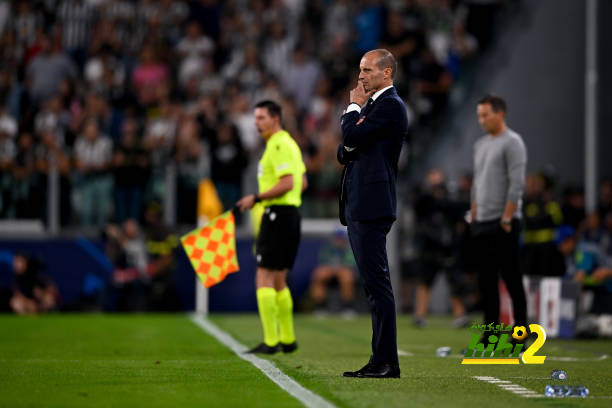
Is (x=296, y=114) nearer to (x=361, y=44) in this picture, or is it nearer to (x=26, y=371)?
(x=361, y=44)

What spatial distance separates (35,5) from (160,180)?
605 cm

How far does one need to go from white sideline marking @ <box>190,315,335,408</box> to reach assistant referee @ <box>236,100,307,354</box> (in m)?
0.42

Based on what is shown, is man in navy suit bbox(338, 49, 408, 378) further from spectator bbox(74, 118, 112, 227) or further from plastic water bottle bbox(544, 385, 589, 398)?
spectator bbox(74, 118, 112, 227)

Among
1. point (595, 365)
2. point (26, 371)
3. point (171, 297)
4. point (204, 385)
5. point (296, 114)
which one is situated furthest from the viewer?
point (296, 114)

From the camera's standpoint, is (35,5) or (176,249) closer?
(176,249)

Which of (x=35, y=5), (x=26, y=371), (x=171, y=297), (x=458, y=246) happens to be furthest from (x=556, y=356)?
(x=35, y=5)

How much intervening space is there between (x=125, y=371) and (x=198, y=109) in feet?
38.2

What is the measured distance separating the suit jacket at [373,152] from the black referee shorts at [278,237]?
243 cm

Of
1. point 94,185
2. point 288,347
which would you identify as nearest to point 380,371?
point 288,347

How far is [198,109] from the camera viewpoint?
1991 cm

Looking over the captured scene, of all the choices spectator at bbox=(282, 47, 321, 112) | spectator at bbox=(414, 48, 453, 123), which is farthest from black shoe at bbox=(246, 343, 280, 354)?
spectator at bbox=(282, 47, 321, 112)

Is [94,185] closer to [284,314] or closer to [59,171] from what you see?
[59,171]

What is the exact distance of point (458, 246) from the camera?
17.3 metres

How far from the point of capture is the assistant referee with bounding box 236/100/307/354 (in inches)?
407
